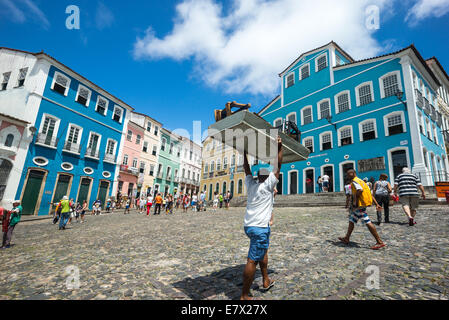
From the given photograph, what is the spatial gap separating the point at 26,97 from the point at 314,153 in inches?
1075

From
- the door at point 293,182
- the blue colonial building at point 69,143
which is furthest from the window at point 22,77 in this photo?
the door at point 293,182

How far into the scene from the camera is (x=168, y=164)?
37.7 m

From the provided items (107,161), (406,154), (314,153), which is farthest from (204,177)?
(406,154)

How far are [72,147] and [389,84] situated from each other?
29637mm

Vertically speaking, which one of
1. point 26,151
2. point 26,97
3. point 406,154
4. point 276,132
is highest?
point 26,97

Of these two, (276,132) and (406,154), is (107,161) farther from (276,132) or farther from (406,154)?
(406,154)

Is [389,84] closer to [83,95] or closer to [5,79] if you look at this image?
[83,95]

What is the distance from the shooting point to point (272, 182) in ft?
10.1

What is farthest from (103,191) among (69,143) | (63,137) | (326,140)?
(326,140)

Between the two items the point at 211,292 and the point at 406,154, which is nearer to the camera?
the point at 211,292

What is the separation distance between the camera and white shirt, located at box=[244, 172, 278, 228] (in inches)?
115

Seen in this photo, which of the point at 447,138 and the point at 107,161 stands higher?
the point at 447,138

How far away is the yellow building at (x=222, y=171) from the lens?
108 ft

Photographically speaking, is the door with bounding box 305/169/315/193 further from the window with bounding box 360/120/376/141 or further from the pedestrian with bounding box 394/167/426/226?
the pedestrian with bounding box 394/167/426/226
